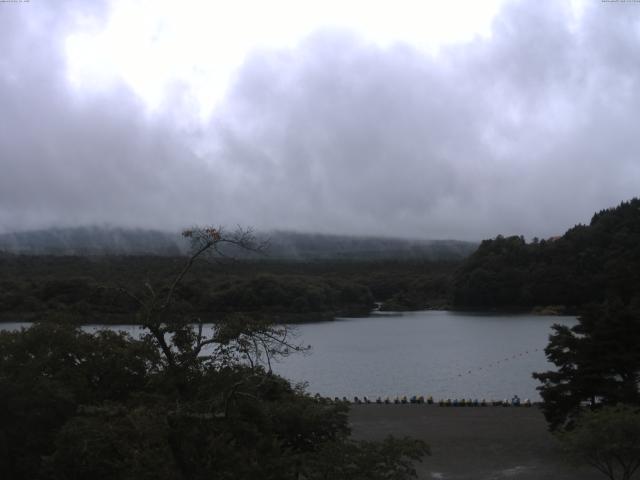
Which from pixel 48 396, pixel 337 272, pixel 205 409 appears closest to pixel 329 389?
pixel 48 396

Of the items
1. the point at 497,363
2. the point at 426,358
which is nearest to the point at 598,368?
the point at 497,363

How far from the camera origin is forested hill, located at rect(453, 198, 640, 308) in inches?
3211

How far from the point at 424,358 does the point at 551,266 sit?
4448 cm

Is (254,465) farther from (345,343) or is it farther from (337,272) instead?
(337,272)

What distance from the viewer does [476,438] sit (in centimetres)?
2173

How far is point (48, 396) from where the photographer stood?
10.9 m

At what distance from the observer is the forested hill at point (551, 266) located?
8156 cm

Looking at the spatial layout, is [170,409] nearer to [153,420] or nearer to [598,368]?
[153,420]

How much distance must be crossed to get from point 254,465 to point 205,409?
0.91 m

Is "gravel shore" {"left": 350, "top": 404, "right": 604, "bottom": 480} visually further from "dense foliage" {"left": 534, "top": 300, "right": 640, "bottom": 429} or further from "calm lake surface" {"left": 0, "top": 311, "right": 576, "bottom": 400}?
"calm lake surface" {"left": 0, "top": 311, "right": 576, "bottom": 400}

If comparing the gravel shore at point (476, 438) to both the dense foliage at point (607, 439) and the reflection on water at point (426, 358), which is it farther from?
the reflection on water at point (426, 358)

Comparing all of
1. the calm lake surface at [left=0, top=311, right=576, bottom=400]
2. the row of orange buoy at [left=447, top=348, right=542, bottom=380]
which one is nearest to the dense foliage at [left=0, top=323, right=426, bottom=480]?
the calm lake surface at [left=0, top=311, right=576, bottom=400]

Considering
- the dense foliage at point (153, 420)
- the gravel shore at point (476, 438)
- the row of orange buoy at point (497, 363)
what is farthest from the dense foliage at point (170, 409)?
the row of orange buoy at point (497, 363)

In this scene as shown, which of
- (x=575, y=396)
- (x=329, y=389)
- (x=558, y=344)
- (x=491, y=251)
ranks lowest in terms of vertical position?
(x=329, y=389)
